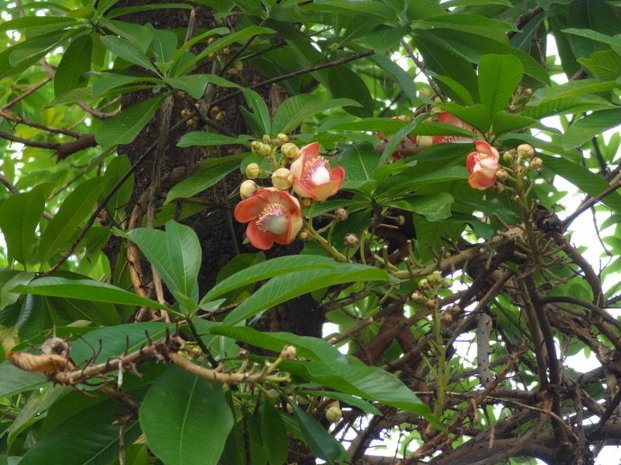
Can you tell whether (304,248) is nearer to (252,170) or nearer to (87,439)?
(252,170)

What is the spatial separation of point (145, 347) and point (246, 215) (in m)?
0.37

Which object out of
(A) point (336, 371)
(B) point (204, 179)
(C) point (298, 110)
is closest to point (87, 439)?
(A) point (336, 371)

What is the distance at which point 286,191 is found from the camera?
3.96 feet

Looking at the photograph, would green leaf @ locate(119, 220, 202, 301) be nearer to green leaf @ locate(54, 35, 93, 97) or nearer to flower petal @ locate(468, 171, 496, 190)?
A: flower petal @ locate(468, 171, 496, 190)

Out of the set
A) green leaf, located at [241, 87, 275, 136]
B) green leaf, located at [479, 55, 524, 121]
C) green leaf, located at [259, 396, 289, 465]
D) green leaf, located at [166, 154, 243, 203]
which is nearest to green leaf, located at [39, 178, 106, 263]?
green leaf, located at [166, 154, 243, 203]

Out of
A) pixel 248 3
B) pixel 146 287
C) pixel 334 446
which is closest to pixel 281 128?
pixel 248 3

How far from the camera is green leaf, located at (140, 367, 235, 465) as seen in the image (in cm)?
87

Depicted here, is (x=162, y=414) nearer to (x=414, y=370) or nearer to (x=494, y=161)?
(x=494, y=161)

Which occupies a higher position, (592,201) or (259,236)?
(592,201)

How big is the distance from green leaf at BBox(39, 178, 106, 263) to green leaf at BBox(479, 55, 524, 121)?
0.58 metres

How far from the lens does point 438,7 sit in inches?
57.0

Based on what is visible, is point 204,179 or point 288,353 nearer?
point 288,353

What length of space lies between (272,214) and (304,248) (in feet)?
0.44

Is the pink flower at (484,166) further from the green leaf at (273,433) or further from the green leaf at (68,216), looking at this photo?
the green leaf at (68,216)
